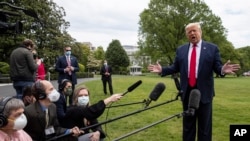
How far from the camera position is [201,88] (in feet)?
17.8

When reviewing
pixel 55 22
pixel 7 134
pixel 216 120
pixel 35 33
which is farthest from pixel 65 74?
pixel 55 22

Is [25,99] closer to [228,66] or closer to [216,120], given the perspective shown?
[228,66]

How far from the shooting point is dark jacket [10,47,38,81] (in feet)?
26.2

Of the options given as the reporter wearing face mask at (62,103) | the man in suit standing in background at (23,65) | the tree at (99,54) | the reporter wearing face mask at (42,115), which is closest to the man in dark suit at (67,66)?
the man in suit standing in background at (23,65)

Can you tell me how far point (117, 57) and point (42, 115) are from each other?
329 ft

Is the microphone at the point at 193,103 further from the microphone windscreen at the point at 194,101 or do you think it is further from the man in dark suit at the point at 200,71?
the man in dark suit at the point at 200,71

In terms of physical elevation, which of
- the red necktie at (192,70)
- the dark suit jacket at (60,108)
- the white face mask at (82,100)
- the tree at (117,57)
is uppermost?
the tree at (117,57)

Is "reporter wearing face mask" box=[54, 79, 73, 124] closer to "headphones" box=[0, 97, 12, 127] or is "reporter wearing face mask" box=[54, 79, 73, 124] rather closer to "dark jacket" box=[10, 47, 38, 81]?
"dark jacket" box=[10, 47, 38, 81]

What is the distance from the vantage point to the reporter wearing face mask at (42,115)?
458 centimetres

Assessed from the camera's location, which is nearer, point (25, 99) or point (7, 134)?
point (7, 134)

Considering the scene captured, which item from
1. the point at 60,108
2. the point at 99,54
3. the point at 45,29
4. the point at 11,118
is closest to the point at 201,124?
the point at 60,108

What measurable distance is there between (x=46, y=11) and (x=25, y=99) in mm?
41278

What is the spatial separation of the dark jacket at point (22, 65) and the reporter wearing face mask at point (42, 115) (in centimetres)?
340

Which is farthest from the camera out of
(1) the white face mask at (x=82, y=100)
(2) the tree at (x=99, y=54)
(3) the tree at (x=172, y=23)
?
(2) the tree at (x=99, y=54)
